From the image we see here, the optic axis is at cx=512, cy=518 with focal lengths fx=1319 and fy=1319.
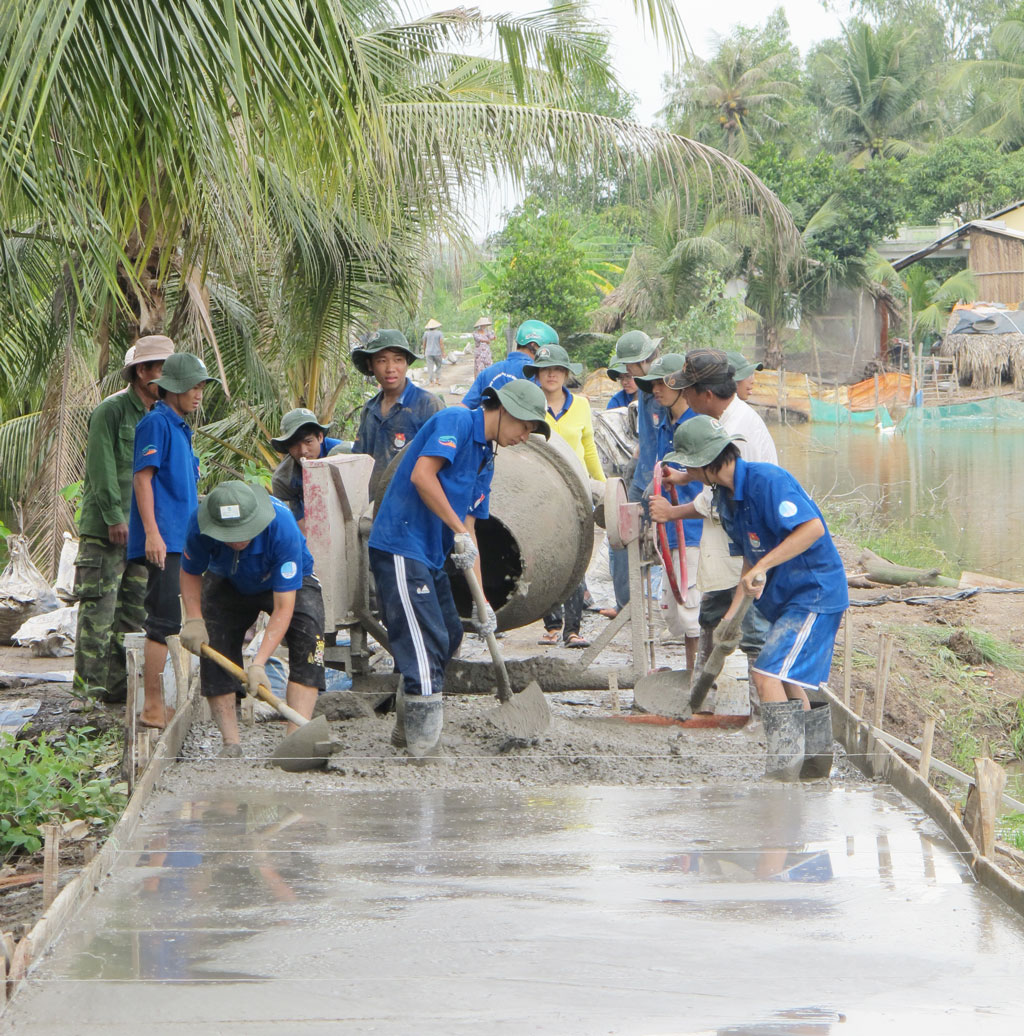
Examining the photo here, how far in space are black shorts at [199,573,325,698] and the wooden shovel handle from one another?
206 mm

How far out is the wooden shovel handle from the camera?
507 cm

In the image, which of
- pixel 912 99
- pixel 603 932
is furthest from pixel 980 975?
pixel 912 99

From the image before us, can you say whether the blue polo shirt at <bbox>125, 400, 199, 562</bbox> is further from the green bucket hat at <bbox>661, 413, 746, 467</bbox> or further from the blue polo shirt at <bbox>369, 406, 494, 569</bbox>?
the green bucket hat at <bbox>661, 413, 746, 467</bbox>

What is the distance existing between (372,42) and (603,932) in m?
7.22

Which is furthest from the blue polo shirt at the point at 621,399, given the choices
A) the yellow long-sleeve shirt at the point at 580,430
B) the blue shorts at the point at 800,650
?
the blue shorts at the point at 800,650

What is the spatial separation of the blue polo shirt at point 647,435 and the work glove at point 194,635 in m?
2.65

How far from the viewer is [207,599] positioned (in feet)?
17.7

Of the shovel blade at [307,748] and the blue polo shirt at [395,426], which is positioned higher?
the blue polo shirt at [395,426]

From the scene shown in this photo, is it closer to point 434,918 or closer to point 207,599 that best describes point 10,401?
point 207,599

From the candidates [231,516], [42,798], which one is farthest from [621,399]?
[42,798]

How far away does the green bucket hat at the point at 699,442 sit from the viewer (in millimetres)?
4785

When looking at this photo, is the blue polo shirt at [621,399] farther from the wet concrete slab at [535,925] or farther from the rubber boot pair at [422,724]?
the wet concrete slab at [535,925]

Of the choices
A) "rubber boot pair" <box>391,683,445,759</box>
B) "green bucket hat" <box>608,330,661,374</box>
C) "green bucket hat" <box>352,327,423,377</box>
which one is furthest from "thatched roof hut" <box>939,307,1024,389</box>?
"rubber boot pair" <box>391,683,445,759</box>

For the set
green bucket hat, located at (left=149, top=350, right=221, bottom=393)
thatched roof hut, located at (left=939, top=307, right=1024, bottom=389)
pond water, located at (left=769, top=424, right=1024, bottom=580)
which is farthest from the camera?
thatched roof hut, located at (left=939, top=307, right=1024, bottom=389)
